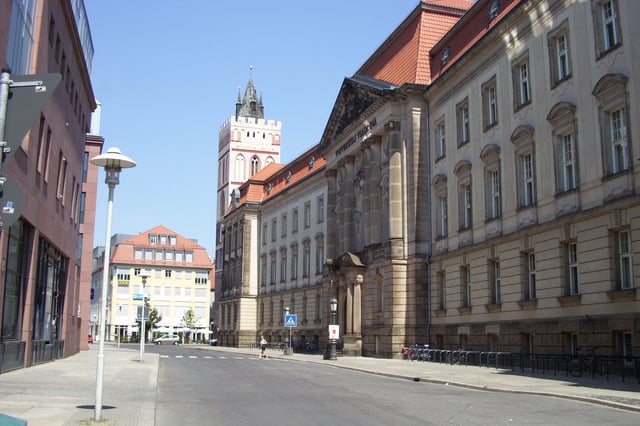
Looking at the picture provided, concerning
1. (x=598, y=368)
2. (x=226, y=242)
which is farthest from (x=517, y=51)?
(x=226, y=242)

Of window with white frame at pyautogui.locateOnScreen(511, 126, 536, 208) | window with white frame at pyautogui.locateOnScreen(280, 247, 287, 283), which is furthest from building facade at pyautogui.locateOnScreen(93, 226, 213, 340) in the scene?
window with white frame at pyautogui.locateOnScreen(511, 126, 536, 208)

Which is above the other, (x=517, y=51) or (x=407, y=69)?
(x=407, y=69)

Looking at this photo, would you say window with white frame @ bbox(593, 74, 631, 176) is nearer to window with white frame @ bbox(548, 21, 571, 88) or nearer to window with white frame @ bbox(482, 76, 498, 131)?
window with white frame @ bbox(548, 21, 571, 88)

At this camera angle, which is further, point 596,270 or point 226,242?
point 226,242

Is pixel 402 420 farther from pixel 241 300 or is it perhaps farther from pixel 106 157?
pixel 241 300

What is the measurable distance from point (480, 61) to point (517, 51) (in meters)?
3.70

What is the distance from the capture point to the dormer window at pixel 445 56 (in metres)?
39.4

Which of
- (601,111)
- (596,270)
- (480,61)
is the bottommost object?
(596,270)

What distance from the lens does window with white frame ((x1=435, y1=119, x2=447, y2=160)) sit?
39.6 meters

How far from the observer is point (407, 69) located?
141 ft

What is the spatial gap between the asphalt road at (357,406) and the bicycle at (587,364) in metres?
5.72

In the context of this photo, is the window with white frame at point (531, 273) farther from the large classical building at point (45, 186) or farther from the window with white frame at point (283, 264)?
the window with white frame at point (283, 264)

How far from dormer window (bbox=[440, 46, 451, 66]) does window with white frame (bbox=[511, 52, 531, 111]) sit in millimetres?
7911

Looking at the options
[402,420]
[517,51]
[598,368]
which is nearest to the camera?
[402,420]
